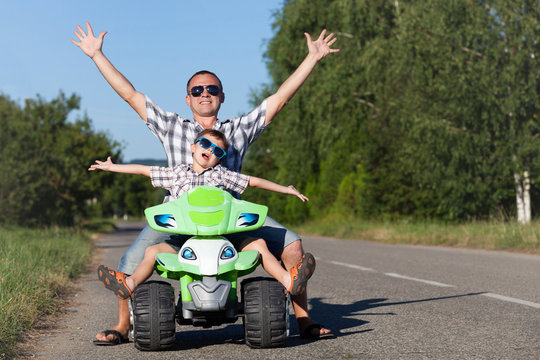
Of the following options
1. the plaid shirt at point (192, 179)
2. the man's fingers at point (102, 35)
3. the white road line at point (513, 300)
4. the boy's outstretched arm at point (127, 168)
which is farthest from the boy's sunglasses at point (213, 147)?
the white road line at point (513, 300)

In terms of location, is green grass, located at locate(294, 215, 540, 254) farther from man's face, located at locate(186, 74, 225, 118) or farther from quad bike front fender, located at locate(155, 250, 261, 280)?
quad bike front fender, located at locate(155, 250, 261, 280)

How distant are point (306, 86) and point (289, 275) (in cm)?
A: 2933

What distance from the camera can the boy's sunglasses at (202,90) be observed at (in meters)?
5.22

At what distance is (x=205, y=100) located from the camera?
5254mm

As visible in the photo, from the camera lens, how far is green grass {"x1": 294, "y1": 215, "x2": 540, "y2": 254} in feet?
52.5

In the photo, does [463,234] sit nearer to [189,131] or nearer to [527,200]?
[527,200]

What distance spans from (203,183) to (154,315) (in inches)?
36.0

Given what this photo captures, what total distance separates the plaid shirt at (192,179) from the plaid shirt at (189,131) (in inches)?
9.8

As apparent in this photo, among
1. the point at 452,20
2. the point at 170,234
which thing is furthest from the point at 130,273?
the point at 452,20

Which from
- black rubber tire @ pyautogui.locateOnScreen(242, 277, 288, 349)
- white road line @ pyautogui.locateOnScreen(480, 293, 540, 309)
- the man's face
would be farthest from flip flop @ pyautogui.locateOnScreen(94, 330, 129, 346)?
white road line @ pyautogui.locateOnScreen(480, 293, 540, 309)

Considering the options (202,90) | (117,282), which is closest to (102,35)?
(202,90)

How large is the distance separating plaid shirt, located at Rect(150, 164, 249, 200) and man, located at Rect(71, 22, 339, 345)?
0.27 meters

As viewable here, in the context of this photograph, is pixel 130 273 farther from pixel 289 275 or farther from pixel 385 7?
pixel 385 7

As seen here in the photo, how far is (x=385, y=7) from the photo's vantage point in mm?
31578
